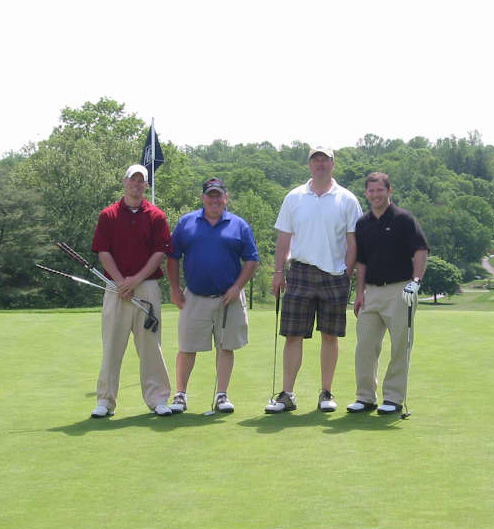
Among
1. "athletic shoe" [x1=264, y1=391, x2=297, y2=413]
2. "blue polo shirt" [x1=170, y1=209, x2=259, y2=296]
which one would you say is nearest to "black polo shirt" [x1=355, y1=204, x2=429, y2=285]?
"blue polo shirt" [x1=170, y1=209, x2=259, y2=296]

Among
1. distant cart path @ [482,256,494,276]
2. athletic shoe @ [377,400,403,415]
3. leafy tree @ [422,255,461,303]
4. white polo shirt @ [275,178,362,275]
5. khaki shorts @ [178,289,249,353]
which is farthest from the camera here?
distant cart path @ [482,256,494,276]

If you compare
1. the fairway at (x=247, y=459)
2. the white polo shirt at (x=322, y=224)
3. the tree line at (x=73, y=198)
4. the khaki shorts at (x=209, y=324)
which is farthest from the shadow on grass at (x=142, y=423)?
the tree line at (x=73, y=198)

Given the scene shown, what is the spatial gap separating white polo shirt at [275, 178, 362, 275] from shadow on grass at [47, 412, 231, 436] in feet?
4.39

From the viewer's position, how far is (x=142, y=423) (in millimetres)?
6887

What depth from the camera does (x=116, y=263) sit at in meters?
7.36

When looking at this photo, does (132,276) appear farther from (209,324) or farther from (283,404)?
(283,404)

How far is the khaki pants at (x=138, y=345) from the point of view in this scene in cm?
737

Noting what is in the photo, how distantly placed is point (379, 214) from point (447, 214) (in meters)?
119

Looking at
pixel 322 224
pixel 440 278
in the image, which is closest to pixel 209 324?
pixel 322 224

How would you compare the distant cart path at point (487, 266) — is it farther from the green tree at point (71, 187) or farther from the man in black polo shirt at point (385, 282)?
the man in black polo shirt at point (385, 282)

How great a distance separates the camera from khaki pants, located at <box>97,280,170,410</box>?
290 inches

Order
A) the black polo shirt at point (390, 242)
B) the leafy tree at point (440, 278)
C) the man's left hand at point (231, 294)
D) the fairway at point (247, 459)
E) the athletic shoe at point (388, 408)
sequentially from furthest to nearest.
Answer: the leafy tree at point (440, 278), the man's left hand at point (231, 294), the black polo shirt at point (390, 242), the athletic shoe at point (388, 408), the fairway at point (247, 459)

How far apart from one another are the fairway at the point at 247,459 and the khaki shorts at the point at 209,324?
0.49 metres

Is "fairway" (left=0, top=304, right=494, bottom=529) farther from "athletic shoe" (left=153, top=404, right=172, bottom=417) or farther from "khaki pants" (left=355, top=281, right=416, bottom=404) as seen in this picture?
"khaki pants" (left=355, top=281, right=416, bottom=404)
